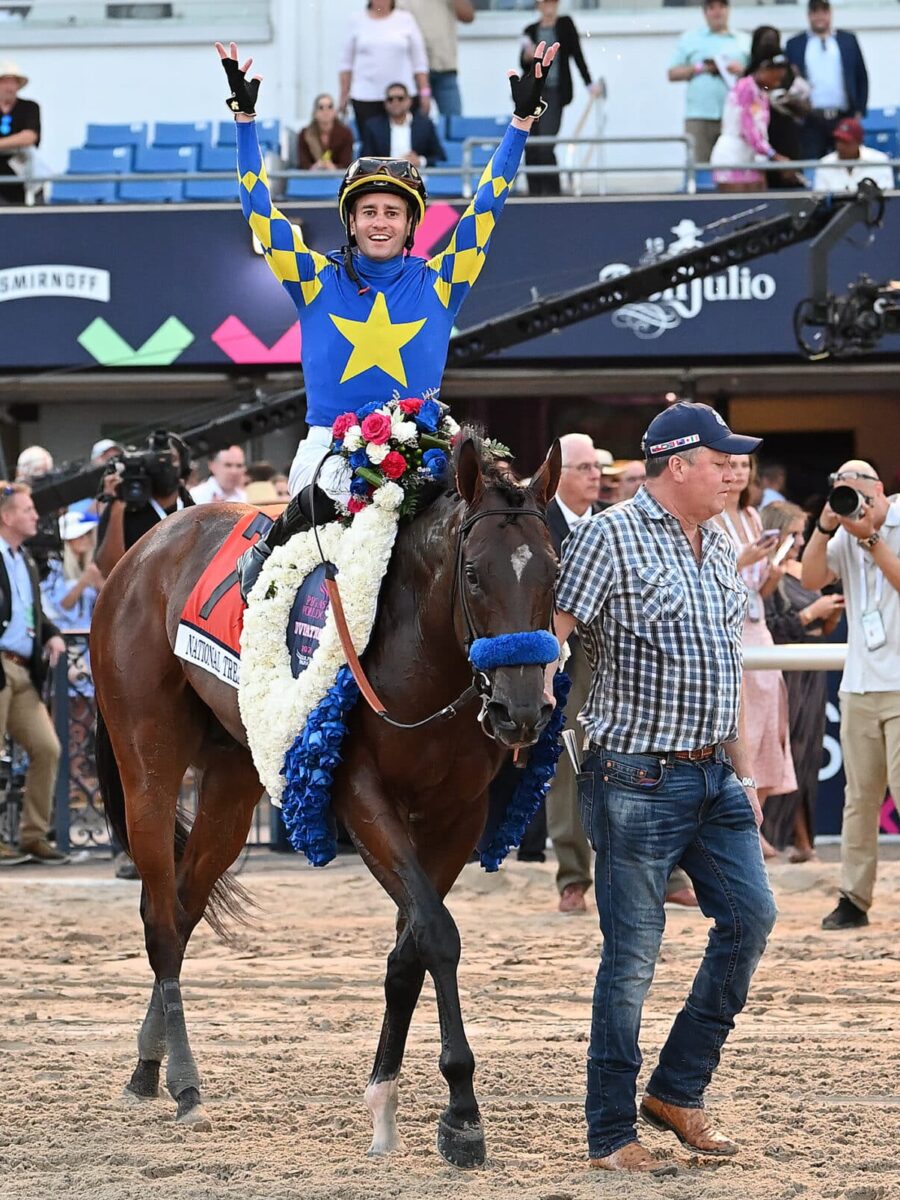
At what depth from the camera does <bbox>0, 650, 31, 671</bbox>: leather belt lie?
35.6 feet

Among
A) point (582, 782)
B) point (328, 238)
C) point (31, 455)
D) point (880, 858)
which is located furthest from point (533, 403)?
point (582, 782)

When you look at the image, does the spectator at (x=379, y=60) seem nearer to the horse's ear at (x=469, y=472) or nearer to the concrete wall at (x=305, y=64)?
the concrete wall at (x=305, y=64)

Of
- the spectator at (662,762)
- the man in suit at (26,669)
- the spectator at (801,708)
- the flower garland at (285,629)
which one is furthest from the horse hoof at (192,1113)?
the spectator at (801,708)

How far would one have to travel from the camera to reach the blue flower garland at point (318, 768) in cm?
492

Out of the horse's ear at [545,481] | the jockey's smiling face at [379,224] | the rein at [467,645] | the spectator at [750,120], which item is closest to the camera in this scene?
the rein at [467,645]

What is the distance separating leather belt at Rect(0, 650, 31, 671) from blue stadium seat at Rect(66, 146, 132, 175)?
7614 millimetres

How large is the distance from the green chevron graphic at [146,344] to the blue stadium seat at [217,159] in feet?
6.82

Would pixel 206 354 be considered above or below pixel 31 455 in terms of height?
above

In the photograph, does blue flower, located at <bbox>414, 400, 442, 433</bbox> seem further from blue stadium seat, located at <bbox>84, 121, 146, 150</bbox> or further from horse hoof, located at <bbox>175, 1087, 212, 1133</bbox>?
blue stadium seat, located at <bbox>84, 121, 146, 150</bbox>

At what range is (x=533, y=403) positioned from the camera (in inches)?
671

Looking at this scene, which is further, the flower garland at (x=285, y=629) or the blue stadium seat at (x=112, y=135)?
the blue stadium seat at (x=112, y=135)

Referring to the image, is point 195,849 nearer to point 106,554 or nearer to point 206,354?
point 106,554

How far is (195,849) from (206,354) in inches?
396

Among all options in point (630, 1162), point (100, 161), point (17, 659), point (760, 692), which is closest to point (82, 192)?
point (100, 161)
